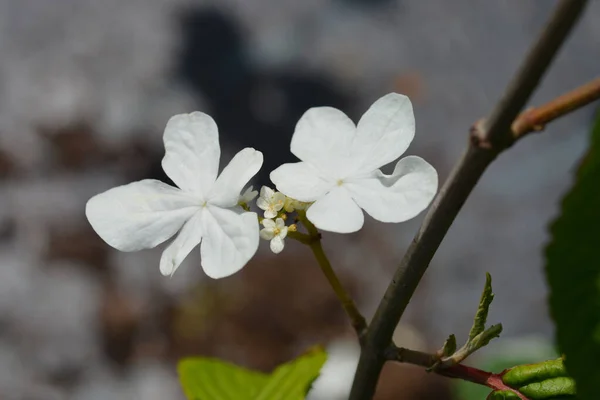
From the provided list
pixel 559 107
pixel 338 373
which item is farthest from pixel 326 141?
pixel 338 373

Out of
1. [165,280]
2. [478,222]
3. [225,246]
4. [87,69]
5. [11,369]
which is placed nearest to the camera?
[225,246]

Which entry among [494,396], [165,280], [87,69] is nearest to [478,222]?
[165,280]

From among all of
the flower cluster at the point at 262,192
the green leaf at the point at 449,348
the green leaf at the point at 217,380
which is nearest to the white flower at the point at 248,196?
the flower cluster at the point at 262,192

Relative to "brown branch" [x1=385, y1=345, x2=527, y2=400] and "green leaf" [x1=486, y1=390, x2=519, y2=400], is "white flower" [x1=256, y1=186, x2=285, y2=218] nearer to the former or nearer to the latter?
"brown branch" [x1=385, y1=345, x2=527, y2=400]

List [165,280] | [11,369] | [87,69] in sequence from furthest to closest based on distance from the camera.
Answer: [87,69]
[165,280]
[11,369]

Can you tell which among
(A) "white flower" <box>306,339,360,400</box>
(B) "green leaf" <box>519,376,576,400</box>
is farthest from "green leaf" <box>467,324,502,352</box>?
(A) "white flower" <box>306,339,360,400</box>

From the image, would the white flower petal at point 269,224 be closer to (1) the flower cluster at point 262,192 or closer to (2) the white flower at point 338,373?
(1) the flower cluster at point 262,192

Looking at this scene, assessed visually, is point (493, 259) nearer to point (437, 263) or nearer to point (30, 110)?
point (437, 263)
